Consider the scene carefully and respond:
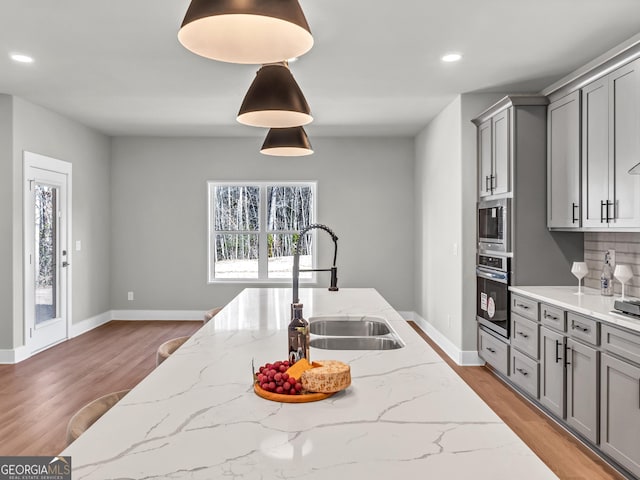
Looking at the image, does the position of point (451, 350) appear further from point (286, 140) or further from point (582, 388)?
point (286, 140)

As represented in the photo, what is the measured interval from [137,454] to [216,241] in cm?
628

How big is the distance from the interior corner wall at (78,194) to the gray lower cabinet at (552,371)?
16.1 feet

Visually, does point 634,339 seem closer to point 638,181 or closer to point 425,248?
point 638,181

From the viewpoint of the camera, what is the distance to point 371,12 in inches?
118

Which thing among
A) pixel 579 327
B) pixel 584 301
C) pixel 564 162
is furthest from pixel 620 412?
pixel 564 162

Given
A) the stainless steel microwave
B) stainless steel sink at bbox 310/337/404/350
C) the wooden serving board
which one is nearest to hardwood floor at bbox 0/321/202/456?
stainless steel sink at bbox 310/337/404/350

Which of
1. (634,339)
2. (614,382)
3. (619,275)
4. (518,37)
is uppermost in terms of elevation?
(518,37)

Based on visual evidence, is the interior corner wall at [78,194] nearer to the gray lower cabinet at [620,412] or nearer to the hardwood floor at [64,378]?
the hardwood floor at [64,378]

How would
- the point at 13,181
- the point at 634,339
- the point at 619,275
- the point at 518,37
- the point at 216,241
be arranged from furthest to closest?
the point at 216,241 → the point at 13,181 → the point at 518,37 → the point at 619,275 → the point at 634,339

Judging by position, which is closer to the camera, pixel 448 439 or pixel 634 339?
pixel 448 439

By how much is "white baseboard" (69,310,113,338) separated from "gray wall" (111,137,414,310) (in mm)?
646

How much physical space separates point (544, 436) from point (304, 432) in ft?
8.71

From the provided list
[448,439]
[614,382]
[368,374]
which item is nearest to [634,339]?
[614,382]

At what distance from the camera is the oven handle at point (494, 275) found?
4.09 metres
